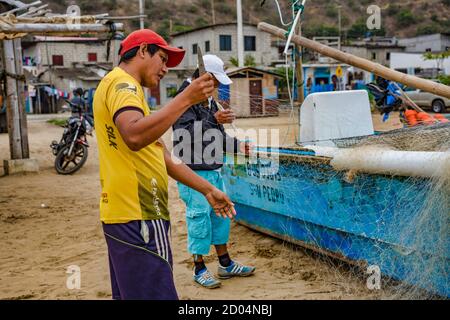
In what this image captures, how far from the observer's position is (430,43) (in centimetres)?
4909

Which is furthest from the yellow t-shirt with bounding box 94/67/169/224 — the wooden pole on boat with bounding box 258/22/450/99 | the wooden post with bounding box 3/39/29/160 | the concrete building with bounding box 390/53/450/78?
the concrete building with bounding box 390/53/450/78

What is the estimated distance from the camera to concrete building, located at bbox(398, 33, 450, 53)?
156ft

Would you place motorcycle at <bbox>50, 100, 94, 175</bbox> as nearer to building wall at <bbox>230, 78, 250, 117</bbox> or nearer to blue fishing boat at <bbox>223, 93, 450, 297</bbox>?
building wall at <bbox>230, 78, 250, 117</bbox>

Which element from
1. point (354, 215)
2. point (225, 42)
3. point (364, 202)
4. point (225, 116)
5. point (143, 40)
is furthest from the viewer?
point (225, 42)

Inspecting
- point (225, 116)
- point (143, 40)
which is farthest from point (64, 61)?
point (143, 40)

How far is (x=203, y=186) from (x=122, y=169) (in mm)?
478

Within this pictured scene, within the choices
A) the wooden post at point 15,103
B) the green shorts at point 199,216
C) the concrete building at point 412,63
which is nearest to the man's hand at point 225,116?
the green shorts at point 199,216

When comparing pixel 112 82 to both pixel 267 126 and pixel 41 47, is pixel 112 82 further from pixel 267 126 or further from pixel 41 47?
pixel 41 47

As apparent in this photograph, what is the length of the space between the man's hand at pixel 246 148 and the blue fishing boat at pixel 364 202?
0.32 ft

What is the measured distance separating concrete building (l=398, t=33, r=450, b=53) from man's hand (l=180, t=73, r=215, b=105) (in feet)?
164

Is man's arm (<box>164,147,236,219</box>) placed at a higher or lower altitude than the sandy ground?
higher

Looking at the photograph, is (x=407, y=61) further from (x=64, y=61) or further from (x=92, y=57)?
(x=64, y=61)

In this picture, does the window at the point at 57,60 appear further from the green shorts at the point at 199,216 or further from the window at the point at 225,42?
the green shorts at the point at 199,216
